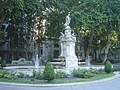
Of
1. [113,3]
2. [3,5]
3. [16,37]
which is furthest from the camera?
[16,37]

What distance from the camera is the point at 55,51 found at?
3233 inches

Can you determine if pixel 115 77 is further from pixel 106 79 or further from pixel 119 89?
pixel 119 89

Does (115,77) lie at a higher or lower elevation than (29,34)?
lower

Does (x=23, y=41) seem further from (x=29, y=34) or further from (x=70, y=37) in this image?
(x=70, y=37)

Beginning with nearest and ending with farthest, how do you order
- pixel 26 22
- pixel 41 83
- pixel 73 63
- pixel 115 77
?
pixel 41 83, pixel 115 77, pixel 73 63, pixel 26 22

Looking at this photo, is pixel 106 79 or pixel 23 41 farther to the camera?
pixel 23 41

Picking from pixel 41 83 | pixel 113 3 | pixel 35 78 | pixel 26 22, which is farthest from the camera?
pixel 26 22

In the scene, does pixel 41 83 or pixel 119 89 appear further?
pixel 41 83

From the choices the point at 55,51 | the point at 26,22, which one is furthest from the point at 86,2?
the point at 55,51

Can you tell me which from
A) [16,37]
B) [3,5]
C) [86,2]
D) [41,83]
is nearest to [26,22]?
[16,37]

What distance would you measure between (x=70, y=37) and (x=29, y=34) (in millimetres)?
25703

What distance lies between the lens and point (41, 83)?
17.3 m

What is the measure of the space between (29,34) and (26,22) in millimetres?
5549

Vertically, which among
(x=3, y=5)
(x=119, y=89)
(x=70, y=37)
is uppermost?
(x=3, y=5)
